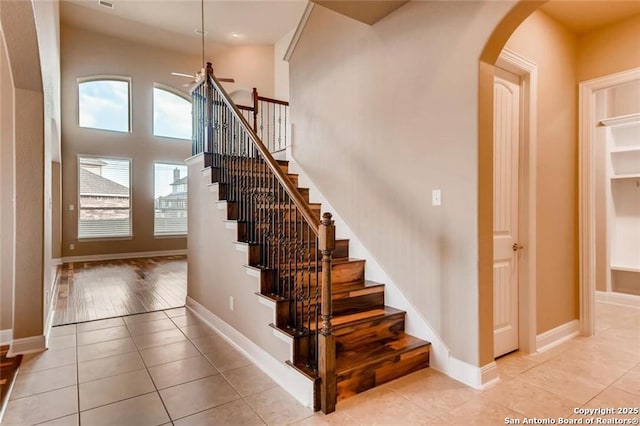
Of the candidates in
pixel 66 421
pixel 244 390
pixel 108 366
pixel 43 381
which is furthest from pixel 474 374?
pixel 43 381

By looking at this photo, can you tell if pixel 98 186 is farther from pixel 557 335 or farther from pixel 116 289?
pixel 557 335

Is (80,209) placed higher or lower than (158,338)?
higher

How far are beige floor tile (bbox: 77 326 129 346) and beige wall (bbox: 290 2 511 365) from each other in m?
2.54

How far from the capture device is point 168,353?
9.59 ft

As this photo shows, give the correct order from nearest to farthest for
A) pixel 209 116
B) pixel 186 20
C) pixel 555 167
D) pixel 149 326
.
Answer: pixel 555 167 → pixel 149 326 → pixel 209 116 → pixel 186 20

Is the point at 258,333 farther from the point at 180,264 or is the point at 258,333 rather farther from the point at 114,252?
the point at 114,252

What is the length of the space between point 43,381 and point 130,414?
931mm

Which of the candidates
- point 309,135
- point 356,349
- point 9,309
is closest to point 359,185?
point 309,135

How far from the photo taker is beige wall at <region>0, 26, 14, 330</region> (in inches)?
125

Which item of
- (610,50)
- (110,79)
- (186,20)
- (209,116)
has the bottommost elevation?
(209,116)

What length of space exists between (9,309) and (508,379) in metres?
4.34

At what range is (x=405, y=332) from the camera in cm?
283

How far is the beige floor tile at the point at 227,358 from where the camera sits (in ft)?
8.77

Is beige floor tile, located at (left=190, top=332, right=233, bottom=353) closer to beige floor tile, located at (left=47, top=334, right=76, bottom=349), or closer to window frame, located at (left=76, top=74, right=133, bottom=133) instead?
beige floor tile, located at (left=47, top=334, right=76, bottom=349)
